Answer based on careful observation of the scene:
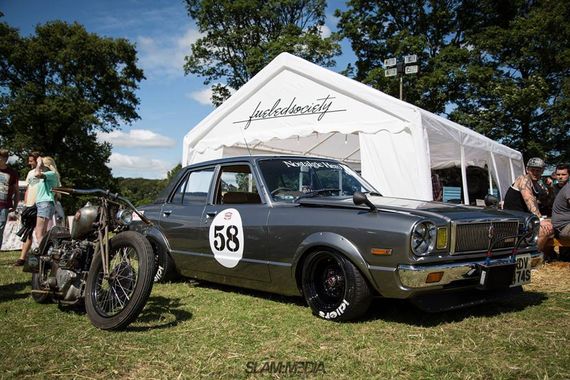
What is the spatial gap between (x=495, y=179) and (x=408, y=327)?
346 inches

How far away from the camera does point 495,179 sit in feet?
35.9

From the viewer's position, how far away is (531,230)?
3.96 meters

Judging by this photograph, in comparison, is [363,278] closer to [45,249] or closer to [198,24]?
[45,249]

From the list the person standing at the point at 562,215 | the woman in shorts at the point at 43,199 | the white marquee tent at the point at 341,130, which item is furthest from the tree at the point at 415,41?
the woman in shorts at the point at 43,199

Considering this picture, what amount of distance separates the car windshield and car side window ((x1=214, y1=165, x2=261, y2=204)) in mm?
213

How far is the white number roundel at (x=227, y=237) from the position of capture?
431cm

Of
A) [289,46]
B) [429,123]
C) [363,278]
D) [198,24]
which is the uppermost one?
[198,24]

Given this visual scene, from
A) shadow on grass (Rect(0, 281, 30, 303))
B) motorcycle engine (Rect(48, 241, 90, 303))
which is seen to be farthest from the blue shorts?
motorcycle engine (Rect(48, 241, 90, 303))

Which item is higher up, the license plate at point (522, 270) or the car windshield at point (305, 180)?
the car windshield at point (305, 180)

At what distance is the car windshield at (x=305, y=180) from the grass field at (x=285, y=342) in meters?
1.08

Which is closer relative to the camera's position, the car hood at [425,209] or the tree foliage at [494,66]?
the car hood at [425,209]

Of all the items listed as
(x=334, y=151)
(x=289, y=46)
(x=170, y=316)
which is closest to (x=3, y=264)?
(x=170, y=316)

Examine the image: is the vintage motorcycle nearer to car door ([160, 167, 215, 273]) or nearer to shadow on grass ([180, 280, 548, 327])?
car door ([160, 167, 215, 273])

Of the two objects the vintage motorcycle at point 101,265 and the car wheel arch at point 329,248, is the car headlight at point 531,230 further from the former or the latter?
the vintage motorcycle at point 101,265
